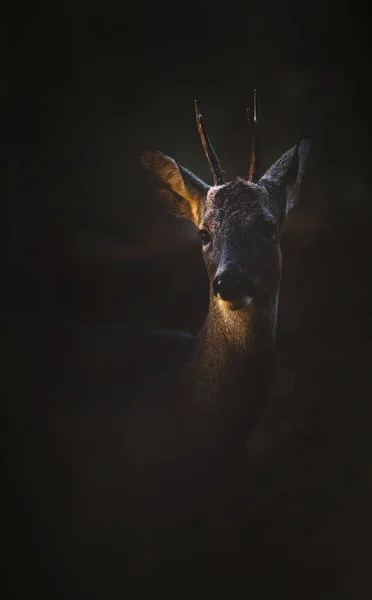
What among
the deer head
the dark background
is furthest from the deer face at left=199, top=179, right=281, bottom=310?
the dark background

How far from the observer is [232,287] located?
4.28ft

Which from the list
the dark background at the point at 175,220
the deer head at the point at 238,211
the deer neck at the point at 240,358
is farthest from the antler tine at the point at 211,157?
the deer neck at the point at 240,358

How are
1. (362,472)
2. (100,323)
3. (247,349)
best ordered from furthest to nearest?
(362,472) < (100,323) < (247,349)

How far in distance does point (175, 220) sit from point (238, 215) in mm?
329

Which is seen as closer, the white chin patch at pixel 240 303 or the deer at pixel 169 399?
the white chin patch at pixel 240 303

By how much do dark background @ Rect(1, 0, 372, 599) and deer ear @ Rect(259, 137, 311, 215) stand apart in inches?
4.6

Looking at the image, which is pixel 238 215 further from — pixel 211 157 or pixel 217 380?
pixel 217 380

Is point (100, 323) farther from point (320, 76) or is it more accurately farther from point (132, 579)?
point (320, 76)

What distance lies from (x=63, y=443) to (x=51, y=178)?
0.81 metres

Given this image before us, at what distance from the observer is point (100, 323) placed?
1.67m

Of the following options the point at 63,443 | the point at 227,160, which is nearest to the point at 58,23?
the point at 227,160

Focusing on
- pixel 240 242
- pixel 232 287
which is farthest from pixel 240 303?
pixel 240 242

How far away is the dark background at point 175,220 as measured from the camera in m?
1.66

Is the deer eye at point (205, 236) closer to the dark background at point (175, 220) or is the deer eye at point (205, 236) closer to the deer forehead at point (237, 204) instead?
the deer forehead at point (237, 204)
